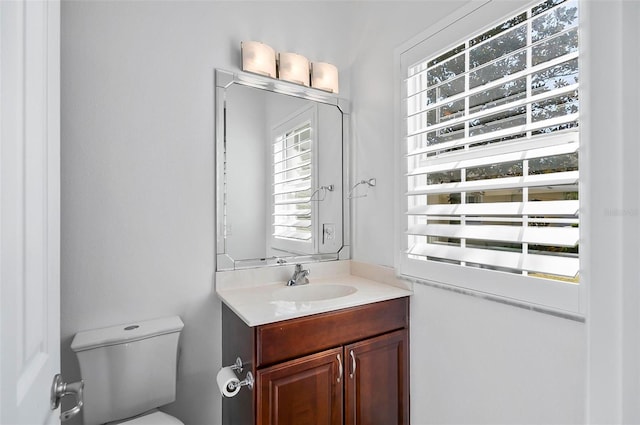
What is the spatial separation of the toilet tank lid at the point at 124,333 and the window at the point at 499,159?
1.16 m

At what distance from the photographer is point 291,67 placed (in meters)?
1.81

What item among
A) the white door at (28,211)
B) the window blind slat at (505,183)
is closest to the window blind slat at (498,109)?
the window blind slat at (505,183)

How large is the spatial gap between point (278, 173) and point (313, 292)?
2.34 feet

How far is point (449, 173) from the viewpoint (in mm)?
1442

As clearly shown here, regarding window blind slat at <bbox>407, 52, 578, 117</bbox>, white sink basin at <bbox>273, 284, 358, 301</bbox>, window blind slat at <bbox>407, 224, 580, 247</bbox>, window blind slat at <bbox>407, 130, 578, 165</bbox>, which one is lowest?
white sink basin at <bbox>273, 284, 358, 301</bbox>

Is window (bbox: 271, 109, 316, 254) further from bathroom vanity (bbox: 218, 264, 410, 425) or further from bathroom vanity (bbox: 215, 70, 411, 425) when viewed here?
bathroom vanity (bbox: 218, 264, 410, 425)

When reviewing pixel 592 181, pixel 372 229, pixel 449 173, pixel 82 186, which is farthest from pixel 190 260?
pixel 592 181

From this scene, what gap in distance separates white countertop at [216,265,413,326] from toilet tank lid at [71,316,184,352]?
25cm

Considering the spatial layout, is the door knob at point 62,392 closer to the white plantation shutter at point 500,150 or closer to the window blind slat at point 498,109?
the white plantation shutter at point 500,150

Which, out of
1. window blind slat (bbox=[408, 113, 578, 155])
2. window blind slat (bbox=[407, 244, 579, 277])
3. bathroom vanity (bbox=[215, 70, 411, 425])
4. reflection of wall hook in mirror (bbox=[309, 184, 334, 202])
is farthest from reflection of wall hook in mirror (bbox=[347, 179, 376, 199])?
window blind slat (bbox=[407, 244, 579, 277])

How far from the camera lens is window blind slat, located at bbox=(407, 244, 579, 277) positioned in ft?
3.38

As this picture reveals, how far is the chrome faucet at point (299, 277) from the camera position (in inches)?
68.8

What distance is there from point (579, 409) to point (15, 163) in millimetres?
1560

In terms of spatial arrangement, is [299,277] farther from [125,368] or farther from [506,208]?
[506,208]
